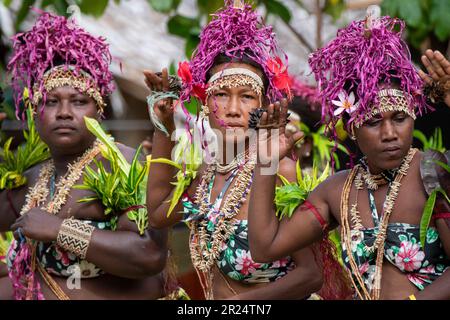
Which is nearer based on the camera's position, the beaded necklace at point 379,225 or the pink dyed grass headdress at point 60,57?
the beaded necklace at point 379,225

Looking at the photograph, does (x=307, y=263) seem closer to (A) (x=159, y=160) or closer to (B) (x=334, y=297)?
(B) (x=334, y=297)

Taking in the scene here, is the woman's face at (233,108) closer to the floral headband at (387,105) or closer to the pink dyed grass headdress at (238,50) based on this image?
the pink dyed grass headdress at (238,50)

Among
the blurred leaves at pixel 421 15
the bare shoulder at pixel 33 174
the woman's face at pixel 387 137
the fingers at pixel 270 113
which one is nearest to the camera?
the fingers at pixel 270 113

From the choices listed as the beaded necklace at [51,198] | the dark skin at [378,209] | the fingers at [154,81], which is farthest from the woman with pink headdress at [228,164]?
the beaded necklace at [51,198]

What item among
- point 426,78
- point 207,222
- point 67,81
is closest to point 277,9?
point 67,81

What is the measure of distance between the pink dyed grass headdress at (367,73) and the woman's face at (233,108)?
35cm

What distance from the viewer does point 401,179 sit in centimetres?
392

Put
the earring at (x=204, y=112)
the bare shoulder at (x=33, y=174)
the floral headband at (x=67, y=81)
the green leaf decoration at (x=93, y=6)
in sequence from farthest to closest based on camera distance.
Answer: the green leaf decoration at (x=93, y=6), the bare shoulder at (x=33, y=174), the floral headband at (x=67, y=81), the earring at (x=204, y=112)

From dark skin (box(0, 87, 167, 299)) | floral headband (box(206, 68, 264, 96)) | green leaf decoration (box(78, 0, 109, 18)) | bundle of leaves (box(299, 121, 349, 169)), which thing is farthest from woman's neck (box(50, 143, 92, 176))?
green leaf decoration (box(78, 0, 109, 18))

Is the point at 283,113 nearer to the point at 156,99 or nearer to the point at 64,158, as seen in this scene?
the point at 156,99

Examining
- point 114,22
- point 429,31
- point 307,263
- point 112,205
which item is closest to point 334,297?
point 307,263

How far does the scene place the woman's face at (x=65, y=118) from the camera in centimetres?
479

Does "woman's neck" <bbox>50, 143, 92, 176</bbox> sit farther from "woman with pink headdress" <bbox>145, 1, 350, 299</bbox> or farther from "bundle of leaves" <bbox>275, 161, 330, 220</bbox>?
"bundle of leaves" <bbox>275, 161, 330, 220</bbox>

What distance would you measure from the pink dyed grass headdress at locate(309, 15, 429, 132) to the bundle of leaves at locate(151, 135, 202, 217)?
2.58 ft
